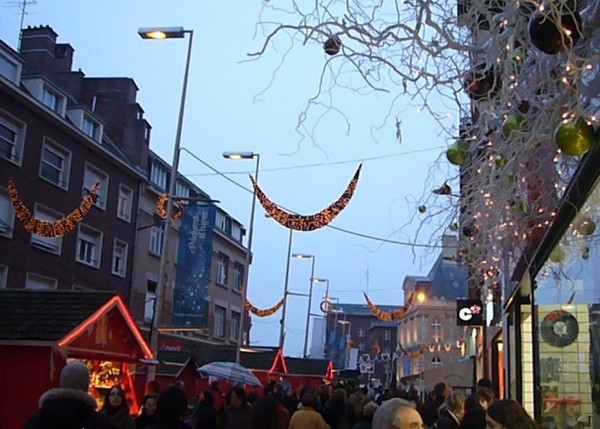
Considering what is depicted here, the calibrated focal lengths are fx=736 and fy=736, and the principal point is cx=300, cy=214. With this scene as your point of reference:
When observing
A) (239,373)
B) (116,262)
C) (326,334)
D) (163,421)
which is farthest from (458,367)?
(326,334)

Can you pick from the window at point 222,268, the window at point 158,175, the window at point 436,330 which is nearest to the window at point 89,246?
the window at point 158,175

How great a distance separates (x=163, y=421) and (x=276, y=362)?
Result: 31.0 meters

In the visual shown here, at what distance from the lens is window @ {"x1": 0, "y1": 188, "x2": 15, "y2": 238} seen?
24234mm

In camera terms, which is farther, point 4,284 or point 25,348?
point 4,284

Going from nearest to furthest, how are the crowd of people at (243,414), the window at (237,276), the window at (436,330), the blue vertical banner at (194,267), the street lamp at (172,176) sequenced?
the crowd of people at (243,414)
the street lamp at (172,176)
the blue vertical banner at (194,267)
the window at (237,276)
the window at (436,330)

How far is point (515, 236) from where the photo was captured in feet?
18.8

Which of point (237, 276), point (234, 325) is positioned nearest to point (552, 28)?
point (237, 276)

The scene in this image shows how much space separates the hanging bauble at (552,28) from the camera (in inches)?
126

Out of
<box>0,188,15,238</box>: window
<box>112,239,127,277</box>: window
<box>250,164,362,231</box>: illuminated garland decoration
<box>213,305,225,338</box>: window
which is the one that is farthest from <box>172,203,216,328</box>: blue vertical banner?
<box>213,305,225,338</box>: window

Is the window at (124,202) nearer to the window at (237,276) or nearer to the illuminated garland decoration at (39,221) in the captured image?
the illuminated garland decoration at (39,221)

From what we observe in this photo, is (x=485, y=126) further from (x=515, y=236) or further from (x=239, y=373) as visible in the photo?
(x=239, y=373)

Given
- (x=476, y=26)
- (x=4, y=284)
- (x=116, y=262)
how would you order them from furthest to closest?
(x=116, y=262), (x=4, y=284), (x=476, y=26)

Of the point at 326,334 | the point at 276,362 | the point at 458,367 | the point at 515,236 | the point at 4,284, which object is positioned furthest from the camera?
the point at 326,334

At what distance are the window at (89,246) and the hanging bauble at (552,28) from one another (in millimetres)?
27542
